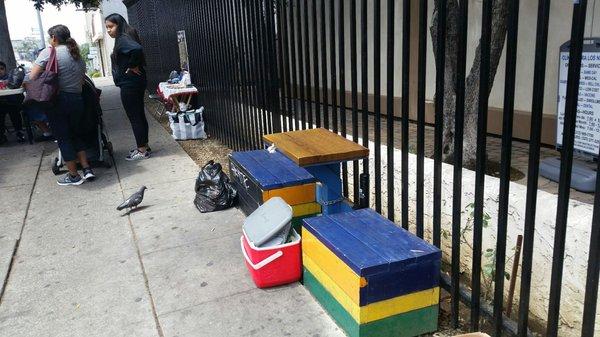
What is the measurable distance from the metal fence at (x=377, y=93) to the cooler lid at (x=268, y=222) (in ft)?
2.46

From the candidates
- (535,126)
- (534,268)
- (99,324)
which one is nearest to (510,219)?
(534,268)

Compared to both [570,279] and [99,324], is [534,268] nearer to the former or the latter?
[570,279]

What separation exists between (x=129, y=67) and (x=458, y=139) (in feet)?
17.0

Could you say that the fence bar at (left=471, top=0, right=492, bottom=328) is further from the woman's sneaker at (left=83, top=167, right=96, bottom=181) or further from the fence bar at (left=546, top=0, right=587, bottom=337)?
the woman's sneaker at (left=83, top=167, right=96, bottom=181)

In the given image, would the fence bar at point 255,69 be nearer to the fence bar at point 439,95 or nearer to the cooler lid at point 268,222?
the cooler lid at point 268,222

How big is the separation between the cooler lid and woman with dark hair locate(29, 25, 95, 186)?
3.47 meters

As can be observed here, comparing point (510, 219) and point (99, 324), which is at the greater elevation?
point (510, 219)

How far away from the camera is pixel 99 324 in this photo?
308 cm

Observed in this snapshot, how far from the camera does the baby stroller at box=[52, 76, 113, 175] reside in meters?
6.29

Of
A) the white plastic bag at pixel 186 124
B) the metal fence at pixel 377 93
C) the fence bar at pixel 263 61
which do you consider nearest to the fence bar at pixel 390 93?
the metal fence at pixel 377 93

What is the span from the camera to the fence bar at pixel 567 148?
6.60 ft

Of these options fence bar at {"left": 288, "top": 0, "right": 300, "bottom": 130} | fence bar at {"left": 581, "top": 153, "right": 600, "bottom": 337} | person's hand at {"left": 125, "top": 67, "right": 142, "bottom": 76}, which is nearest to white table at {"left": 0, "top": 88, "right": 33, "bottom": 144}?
person's hand at {"left": 125, "top": 67, "right": 142, "bottom": 76}

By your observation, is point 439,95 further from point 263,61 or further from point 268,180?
point 263,61

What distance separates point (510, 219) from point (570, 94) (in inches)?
47.9
